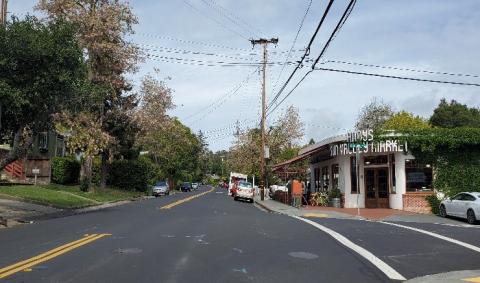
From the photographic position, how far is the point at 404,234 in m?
17.8

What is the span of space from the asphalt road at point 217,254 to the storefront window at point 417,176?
12.9m

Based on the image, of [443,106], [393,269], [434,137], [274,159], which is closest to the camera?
[393,269]

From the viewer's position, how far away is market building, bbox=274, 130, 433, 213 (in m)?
31.2

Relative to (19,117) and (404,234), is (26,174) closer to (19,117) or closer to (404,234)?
(19,117)

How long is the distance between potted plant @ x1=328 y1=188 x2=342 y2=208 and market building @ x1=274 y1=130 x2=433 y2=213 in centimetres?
31

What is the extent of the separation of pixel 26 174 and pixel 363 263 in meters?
40.6

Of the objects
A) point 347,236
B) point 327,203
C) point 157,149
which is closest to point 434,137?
point 327,203

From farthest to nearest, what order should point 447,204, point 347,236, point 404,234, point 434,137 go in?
1. point 434,137
2. point 447,204
3. point 404,234
4. point 347,236

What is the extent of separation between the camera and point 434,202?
30219mm

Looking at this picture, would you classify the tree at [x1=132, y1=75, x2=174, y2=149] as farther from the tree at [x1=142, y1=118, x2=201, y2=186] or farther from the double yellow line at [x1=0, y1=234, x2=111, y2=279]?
the double yellow line at [x1=0, y1=234, x2=111, y2=279]

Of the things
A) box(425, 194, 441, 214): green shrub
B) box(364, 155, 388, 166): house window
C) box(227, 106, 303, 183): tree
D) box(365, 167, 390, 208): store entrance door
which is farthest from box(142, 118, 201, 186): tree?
box(425, 194, 441, 214): green shrub

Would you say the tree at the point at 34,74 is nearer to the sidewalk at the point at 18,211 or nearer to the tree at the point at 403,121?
the sidewalk at the point at 18,211

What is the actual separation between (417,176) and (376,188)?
262 cm

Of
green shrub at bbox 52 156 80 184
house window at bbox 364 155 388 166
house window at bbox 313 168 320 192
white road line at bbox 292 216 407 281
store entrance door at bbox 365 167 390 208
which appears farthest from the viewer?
green shrub at bbox 52 156 80 184
